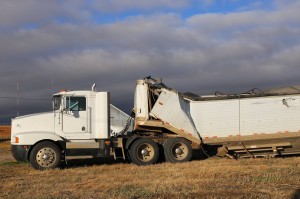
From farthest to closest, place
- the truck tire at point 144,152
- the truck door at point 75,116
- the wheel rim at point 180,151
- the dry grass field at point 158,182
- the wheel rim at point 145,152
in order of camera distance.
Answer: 1. the wheel rim at point 180,151
2. the wheel rim at point 145,152
3. the truck tire at point 144,152
4. the truck door at point 75,116
5. the dry grass field at point 158,182

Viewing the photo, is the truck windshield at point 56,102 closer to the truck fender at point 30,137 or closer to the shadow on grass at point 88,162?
the truck fender at point 30,137

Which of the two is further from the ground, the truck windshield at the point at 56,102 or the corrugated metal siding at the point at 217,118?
the truck windshield at the point at 56,102

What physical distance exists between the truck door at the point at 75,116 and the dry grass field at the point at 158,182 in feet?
5.18

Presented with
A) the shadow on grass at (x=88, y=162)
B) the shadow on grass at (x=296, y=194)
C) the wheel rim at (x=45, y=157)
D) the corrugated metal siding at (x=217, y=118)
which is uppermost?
the corrugated metal siding at (x=217, y=118)

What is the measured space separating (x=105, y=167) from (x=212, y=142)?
4.11 metres

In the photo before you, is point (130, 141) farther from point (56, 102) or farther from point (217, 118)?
point (217, 118)

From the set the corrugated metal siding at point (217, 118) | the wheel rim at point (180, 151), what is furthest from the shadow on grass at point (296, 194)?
the wheel rim at point (180, 151)

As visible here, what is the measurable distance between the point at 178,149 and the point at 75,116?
392 centimetres

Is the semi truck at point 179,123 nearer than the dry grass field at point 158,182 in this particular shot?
No

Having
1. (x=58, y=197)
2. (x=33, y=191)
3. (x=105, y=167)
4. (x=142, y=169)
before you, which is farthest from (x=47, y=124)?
(x=58, y=197)

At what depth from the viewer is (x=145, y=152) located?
51.8 ft

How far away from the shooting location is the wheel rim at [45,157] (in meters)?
14.7

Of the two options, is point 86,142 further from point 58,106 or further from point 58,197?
point 58,197

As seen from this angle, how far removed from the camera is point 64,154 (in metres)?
15.0
